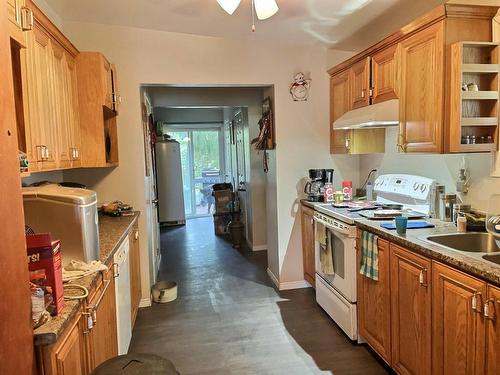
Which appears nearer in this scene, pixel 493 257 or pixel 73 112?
pixel 493 257

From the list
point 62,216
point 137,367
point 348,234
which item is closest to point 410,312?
point 348,234

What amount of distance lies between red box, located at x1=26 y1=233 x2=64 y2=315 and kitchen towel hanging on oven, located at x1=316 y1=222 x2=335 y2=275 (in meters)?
2.20

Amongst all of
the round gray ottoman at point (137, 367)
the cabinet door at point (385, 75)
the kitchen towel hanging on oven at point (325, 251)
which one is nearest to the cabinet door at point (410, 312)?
the kitchen towel hanging on oven at point (325, 251)

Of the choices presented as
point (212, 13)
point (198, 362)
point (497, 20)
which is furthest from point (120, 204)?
point (497, 20)

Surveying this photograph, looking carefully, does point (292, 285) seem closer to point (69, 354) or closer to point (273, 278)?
point (273, 278)

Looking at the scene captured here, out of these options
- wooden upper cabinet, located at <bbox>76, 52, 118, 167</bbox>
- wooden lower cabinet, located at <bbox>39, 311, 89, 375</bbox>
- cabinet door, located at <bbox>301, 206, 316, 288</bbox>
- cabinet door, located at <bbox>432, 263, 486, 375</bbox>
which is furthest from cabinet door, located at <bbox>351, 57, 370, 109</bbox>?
wooden lower cabinet, located at <bbox>39, 311, 89, 375</bbox>

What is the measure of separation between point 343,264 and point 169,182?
5424mm

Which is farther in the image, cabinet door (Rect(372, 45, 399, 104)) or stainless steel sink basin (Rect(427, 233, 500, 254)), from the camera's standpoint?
cabinet door (Rect(372, 45, 399, 104))

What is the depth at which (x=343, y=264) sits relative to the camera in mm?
2916

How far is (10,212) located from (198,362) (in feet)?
6.42

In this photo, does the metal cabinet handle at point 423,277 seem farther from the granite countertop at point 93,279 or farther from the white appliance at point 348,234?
the granite countertop at point 93,279

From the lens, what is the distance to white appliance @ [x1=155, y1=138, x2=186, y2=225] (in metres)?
7.65

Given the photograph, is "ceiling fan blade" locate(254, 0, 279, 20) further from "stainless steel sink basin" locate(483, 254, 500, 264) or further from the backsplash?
"stainless steel sink basin" locate(483, 254, 500, 264)

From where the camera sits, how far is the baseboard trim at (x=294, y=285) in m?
4.00
